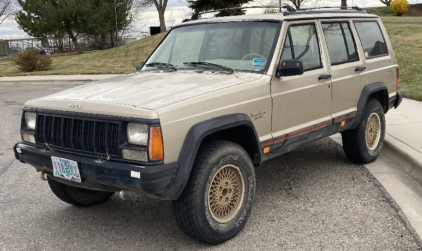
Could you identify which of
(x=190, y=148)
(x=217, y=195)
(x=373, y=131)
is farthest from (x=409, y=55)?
(x=190, y=148)

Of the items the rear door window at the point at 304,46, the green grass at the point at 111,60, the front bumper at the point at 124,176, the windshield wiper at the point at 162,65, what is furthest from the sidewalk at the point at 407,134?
the green grass at the point at 111,60

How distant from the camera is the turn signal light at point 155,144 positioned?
11.1 ft

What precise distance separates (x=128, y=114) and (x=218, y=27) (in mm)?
1986

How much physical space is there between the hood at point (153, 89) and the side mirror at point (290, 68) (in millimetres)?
229

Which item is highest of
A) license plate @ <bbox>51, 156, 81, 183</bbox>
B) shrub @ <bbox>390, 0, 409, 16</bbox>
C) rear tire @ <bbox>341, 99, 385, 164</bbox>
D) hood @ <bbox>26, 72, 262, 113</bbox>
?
shrub @ <bbox>390, 0, 409, 16</bbox>

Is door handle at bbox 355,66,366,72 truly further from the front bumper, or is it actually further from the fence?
the fence

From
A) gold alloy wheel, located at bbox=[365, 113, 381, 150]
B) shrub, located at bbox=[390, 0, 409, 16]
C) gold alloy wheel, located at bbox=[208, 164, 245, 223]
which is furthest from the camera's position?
shrub, located at bbox=[390, 0, 409, 16]

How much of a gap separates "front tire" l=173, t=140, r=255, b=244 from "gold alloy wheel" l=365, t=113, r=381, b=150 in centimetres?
255

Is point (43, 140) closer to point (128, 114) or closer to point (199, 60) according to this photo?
point (128, 114)

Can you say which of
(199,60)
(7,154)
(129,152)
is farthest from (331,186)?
(7,154)

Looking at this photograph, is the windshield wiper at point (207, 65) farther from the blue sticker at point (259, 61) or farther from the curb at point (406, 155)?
the curb at point (406, 155)

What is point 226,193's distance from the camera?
4.00 m

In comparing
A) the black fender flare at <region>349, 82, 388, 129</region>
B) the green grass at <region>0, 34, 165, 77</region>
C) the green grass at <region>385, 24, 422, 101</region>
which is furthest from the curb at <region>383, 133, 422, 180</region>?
the green grass at <region>0, 34, 165, 77</region>

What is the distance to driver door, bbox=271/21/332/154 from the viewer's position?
14.9ft
